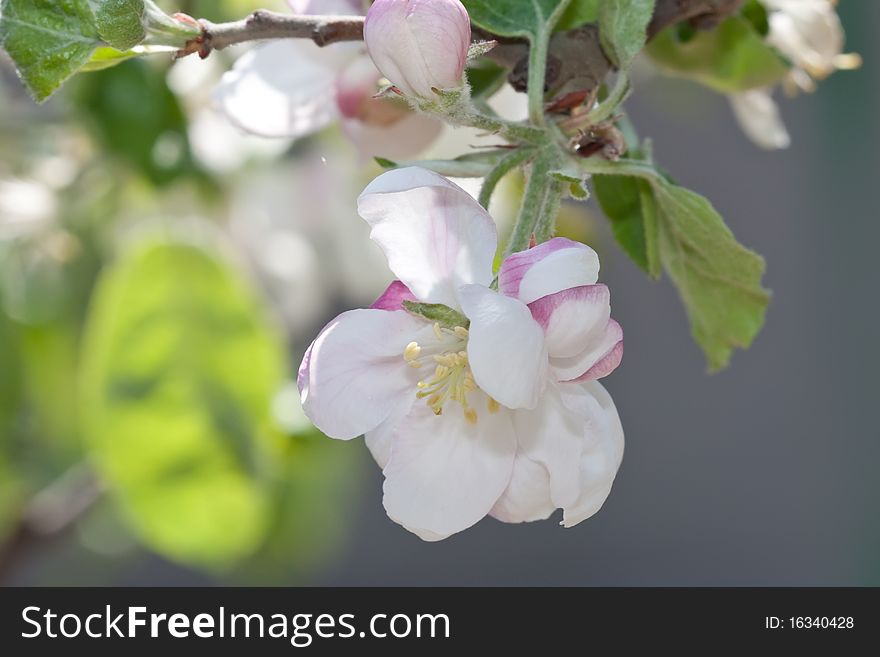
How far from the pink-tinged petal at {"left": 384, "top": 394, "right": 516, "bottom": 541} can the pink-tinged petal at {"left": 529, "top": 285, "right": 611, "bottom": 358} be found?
47 mm

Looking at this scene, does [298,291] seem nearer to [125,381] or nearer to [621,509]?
[125,381]

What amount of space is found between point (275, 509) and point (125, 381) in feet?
0.69

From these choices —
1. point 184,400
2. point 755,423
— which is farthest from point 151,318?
A: point 755,423

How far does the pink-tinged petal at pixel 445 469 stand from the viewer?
34 centimetres

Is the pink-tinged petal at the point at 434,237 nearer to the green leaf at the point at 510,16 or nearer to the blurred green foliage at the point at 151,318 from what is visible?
the green leaf at the point at 510,16

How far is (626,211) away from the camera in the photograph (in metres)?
0.43

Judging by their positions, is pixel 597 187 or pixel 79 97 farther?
pixel 79 97

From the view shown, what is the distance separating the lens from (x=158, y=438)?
80 cm

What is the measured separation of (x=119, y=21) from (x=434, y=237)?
11 cm

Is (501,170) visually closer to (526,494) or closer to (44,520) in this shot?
(526,494)
